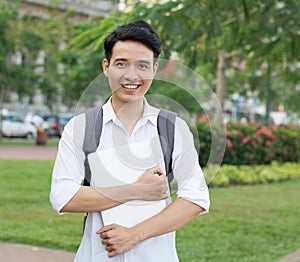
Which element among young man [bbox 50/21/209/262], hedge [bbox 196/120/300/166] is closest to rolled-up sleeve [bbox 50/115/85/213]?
young man [bbox 50/21/209/262]

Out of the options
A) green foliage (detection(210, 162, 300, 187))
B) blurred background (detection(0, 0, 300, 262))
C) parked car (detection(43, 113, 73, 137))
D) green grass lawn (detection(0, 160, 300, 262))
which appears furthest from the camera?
parked car (detection(43, 113, 73, 137))

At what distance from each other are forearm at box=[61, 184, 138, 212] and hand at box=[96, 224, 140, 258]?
0.24ft

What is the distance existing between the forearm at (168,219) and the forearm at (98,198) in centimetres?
11

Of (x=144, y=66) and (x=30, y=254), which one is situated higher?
(x=144, y=66)

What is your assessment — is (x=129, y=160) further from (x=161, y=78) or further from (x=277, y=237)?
(x=277, y=237)

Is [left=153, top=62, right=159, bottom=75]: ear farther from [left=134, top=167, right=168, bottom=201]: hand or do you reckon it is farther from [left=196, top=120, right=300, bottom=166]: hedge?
[left=196, top=120, right=300, bottom=166]: hedge

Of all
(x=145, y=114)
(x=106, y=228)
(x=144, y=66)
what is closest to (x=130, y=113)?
(x=145, y=114)

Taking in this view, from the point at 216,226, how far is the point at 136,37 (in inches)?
257

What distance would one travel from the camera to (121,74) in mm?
2174

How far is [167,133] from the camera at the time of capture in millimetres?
2230

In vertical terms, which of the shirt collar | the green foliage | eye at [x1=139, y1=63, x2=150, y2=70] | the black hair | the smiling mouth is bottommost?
the green foliage

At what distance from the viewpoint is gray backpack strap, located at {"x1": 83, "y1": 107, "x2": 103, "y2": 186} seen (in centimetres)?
219

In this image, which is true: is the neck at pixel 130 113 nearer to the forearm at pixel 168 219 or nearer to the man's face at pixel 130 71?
the man's face at pixel 130 71

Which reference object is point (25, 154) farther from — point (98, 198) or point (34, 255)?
point (98, 198)
